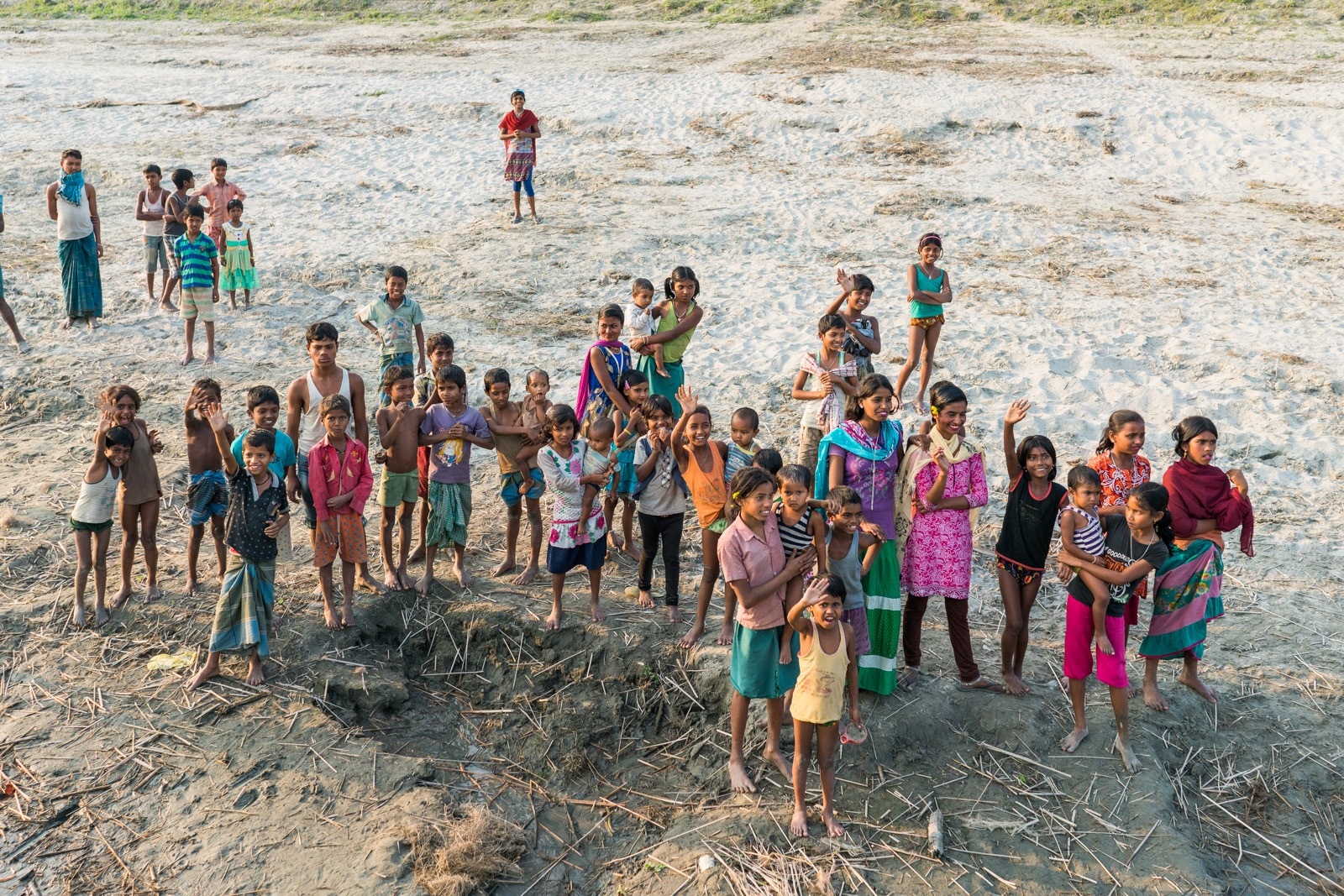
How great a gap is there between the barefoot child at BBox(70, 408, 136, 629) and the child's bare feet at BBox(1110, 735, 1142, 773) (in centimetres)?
546

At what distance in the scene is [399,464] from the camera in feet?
19.9

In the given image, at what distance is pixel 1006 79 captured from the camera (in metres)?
15.7

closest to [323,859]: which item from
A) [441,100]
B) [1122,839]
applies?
[1122,839]

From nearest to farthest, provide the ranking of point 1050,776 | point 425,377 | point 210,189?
point 1050,776, point 425,377, point 210,189

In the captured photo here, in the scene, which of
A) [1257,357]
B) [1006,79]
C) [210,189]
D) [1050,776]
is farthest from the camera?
[1006,79]

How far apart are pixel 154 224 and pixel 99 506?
5912 mm

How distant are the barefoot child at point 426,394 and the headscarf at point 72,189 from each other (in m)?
5.82

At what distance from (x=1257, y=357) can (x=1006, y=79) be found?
28.1ft

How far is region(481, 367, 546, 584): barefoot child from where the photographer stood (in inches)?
243

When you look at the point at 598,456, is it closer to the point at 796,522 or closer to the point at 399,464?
the point at 399,464

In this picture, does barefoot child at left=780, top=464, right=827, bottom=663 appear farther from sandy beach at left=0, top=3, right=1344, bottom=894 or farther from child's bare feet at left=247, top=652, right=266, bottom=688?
child's bare feet at left=247, top=652, right=266, bottom=688

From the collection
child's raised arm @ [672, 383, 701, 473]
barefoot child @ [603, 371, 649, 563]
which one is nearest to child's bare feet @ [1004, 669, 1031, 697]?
child's raised arm @ [672, 383, 701, 473]

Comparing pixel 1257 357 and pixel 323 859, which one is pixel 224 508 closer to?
pixel 323 859

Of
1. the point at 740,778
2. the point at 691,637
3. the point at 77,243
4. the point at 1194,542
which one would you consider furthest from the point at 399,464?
the point at 77,243
